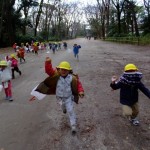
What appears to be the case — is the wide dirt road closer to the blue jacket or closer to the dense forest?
the blue jacket

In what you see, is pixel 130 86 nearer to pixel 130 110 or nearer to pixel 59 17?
pixel 130 110

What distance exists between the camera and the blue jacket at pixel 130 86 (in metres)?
6.69

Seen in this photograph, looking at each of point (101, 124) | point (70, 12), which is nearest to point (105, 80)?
point (101, 124)

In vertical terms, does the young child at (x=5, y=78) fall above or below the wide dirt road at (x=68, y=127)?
above

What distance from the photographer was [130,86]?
6.73m

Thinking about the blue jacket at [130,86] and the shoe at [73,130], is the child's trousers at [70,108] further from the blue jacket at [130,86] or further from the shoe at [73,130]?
the blue jacket at [130,86]

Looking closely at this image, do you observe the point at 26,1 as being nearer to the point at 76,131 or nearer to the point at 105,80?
the point at 105,80

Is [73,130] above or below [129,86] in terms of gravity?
below

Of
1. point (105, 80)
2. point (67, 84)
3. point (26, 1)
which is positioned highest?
point (26, 1)

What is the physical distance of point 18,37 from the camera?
2251 inches

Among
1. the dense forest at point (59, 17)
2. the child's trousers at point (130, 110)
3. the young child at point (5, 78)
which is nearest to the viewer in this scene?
the child's trousers at point (130, 110)

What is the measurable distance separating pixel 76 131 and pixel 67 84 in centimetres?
100

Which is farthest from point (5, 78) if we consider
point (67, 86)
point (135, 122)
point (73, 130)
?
→ point (135, 122)

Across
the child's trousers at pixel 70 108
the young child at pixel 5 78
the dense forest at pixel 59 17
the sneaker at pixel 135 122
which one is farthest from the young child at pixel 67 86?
the dense forest at pixel 59 17
